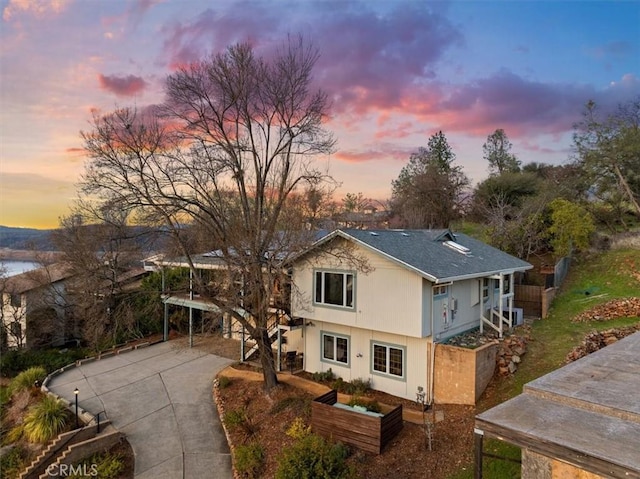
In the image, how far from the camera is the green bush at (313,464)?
866 cm

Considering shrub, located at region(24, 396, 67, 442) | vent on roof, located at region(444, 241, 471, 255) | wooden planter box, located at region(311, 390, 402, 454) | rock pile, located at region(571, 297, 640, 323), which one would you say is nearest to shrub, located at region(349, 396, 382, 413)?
wooden planter box, located at region(311, 390, 402, 454)

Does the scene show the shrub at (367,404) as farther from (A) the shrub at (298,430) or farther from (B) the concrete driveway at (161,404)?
(B) the concrete driveway at (161,404)

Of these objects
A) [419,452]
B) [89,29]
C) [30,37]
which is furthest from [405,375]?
[30,37]

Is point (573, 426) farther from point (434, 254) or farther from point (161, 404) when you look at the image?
point (161, 404)

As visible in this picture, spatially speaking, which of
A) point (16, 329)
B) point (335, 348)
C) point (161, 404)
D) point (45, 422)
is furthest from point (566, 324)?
point (16, 329)

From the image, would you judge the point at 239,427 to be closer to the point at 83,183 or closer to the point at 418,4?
the point at 83,183

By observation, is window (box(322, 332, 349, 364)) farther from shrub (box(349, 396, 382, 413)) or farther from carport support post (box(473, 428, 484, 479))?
carport support post (box(473, 428, 484, 479))

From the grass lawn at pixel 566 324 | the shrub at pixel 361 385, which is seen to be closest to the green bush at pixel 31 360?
the shrub at pixel 361 385

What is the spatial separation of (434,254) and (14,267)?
31.2 metres

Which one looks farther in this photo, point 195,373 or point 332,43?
point 195,373

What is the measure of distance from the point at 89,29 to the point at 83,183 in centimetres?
555

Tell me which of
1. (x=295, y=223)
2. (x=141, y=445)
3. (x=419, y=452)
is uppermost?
(x=295, y=223)

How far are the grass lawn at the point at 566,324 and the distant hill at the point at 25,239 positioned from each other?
95.5 feet

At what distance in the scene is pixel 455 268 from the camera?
13.9 metres
